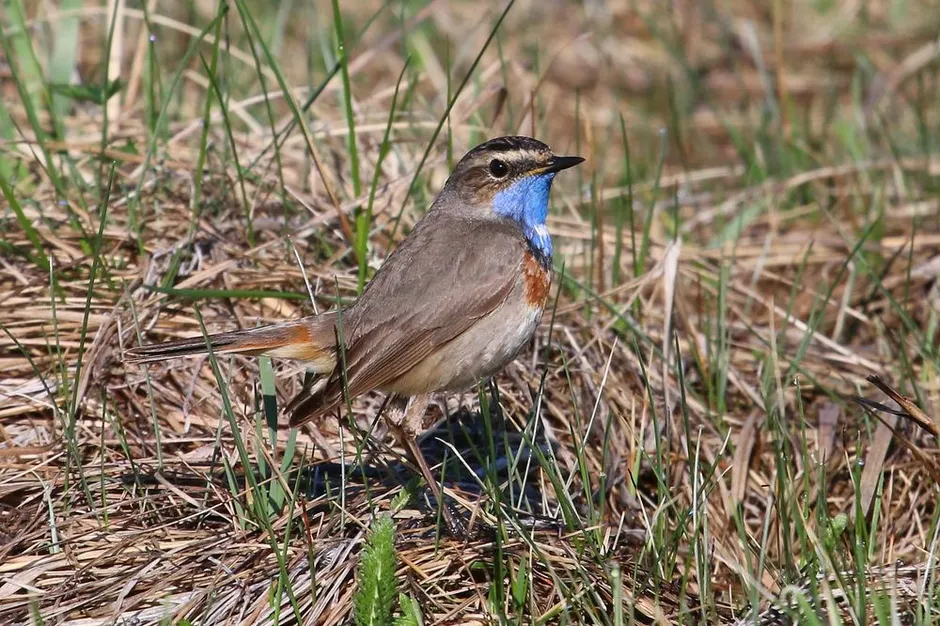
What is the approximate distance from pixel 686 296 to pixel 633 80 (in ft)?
15.2

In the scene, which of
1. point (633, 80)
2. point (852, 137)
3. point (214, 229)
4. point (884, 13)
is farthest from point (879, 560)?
point (884, 13)

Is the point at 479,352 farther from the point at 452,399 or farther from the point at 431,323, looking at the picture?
the point at 452,399

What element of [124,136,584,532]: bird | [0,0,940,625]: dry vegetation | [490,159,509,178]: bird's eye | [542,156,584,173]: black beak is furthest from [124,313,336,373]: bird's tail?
[542,156,584,173]: black beak

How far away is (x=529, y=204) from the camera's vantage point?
5.74 metres

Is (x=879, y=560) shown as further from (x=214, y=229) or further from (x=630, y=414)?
(x=214, y=229)

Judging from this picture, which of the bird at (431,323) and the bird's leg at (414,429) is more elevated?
the bird at (431,323)

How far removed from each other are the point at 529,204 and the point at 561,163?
30 centimetres

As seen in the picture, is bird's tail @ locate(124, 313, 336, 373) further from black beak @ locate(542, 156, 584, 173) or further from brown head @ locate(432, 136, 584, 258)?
black beak @ locate(542, 156, 584, 173)

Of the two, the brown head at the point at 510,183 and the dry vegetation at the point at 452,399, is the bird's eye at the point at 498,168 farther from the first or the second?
the dry vegetation at the point at 452,399

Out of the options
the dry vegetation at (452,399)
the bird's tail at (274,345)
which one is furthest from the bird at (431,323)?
the dry vegetation at (452,399)

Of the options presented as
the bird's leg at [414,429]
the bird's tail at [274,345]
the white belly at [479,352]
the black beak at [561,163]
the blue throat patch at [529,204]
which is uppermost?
the black beak at [561,163]

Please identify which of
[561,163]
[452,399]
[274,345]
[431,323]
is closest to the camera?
[274,345]

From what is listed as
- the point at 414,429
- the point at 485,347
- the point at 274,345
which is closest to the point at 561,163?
the point at 485,347

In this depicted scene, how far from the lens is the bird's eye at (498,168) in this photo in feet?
18.7
